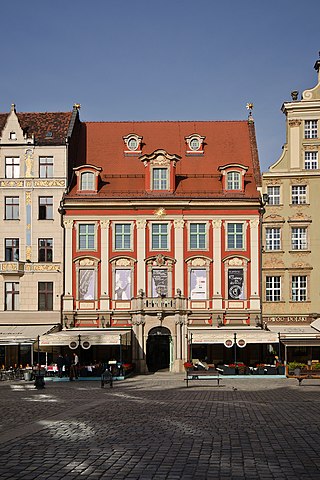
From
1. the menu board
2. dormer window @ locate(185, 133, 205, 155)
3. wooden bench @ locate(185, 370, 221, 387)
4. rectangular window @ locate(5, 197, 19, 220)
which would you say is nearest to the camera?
wooden bench @ locate(185, 370, 221, 387)

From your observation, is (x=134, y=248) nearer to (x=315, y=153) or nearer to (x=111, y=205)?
(x=111, y=205)

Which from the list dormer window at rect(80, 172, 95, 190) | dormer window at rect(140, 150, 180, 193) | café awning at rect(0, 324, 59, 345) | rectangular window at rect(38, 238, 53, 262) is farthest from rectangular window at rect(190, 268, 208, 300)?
rectangular window at rect(38, 238, 53, 262)

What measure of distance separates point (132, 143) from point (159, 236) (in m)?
7.71

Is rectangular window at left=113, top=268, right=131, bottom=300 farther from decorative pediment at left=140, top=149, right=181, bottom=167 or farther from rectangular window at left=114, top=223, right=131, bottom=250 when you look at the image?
decorative pediment at left=140, top=149, right=181, bottom=167

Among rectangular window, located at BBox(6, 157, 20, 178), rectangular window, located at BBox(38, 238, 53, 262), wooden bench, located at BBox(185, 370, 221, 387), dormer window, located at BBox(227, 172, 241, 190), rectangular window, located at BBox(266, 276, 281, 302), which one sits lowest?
wooden bench, located at BBox(185, 370, 221, 387)

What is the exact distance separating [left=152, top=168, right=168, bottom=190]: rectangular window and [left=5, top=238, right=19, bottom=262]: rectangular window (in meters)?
9.42

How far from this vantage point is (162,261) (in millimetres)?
52344

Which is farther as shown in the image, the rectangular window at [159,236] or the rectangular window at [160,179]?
the rectangular window at [160,179]

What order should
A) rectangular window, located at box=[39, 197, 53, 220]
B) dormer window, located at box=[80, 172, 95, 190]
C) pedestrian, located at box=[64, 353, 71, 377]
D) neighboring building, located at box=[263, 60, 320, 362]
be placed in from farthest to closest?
dormer window, located at box=[80, 172, 95, 190] → rectangular window, located at box=[39, 197, 53, 220] → neighboring building, located at box=[263, 60, 320, 362] → pedestrian, located at box=[64, 353, 71, 377]

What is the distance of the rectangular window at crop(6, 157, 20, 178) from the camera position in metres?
53.4

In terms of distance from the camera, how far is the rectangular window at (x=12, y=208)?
53.2m

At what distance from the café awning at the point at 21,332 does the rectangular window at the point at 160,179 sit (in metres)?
10.9

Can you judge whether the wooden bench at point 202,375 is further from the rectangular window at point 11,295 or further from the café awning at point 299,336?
the rectangular window at point 11,295

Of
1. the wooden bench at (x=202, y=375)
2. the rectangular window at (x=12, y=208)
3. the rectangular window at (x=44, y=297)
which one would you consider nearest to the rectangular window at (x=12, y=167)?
the rectangular window at (x=12, y=208)
